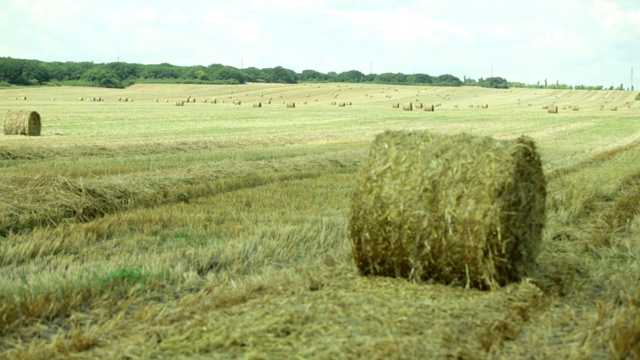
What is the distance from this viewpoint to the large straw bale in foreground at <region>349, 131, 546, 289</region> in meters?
6.14

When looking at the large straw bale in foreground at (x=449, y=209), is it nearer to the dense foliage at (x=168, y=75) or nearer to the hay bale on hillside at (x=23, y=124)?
the hay bale on hillside at (x=23, y=124)

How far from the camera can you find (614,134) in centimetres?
2600

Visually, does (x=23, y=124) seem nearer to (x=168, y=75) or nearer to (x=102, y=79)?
(x=102, y=79)

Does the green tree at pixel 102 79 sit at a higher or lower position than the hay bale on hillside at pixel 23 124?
higher

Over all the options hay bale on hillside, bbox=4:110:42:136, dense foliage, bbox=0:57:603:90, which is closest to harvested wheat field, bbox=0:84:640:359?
hay bale on hillside, bbox=4:110:42:136

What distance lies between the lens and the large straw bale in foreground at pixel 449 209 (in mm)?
6137

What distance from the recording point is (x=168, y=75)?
97.9m

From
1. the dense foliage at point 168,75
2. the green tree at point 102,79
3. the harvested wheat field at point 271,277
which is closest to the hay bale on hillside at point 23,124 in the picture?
the harvested wheat field at point 271,277

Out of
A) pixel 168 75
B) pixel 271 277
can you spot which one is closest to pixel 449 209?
pixel 271 277

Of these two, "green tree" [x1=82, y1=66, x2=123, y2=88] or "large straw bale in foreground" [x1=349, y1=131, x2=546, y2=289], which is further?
"green tree" [x1=82, y1=66, x2=123, y2=88]

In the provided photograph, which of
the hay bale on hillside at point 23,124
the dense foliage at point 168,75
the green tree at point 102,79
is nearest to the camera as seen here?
the hay bale on hillside at point 23,124

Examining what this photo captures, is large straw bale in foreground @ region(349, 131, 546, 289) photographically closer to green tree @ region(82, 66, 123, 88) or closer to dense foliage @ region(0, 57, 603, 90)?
dense foliage @ region(0, 57, 603, 90)

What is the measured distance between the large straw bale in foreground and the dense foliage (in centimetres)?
7485

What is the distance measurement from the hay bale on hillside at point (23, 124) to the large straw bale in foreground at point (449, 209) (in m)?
18.8
